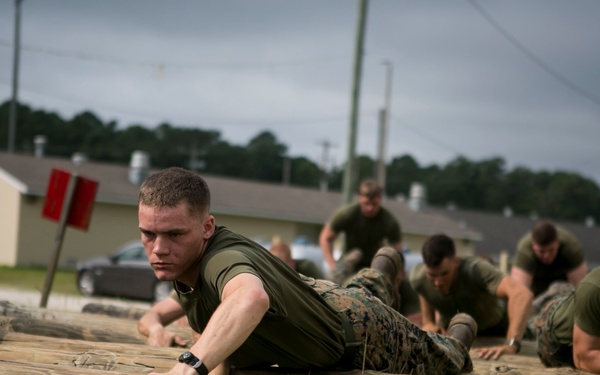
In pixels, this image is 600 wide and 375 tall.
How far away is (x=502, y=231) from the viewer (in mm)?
62594

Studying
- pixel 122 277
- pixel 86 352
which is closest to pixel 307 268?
pixel 86 352

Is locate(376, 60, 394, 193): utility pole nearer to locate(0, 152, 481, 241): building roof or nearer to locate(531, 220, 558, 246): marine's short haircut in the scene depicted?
locate(0, 152, 481, 241): building roof

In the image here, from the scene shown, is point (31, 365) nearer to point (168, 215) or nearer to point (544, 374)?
point (168, 215)

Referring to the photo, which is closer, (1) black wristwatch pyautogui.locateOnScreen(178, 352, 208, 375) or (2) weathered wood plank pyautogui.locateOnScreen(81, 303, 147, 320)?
(1) black wristwatch pyautogui.locateOnScreen(178, 352, 208, 375)

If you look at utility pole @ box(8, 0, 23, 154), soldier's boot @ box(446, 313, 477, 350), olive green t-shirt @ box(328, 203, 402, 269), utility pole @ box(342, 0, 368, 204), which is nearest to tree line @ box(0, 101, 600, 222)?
utility pole @ box(8, 0, 23, 154)

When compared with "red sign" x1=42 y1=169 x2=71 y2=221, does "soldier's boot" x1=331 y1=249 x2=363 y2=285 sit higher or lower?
lower

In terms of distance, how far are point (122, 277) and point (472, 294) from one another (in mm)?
17380

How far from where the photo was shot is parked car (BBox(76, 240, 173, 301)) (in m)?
23.7

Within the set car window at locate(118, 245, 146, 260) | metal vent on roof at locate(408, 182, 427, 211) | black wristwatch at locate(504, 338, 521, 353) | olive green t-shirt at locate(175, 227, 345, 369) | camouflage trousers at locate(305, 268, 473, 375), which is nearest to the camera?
olive green t-shirt at locate(175, 227, 345, 369)

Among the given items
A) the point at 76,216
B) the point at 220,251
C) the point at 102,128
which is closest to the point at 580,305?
the point at 220,251

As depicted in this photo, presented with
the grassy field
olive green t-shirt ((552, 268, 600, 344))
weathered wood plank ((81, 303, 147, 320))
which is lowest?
the grassy field

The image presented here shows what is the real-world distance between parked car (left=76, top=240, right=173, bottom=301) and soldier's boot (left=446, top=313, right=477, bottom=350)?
17.6 meters

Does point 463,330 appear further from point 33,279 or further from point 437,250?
point 33,279

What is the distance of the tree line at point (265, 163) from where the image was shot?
249ft
